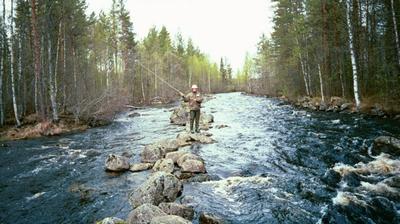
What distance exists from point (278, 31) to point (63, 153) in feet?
126

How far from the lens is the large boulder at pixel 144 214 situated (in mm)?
6188

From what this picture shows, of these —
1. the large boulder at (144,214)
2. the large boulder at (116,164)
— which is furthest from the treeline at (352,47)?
the large boulder at (144,214)

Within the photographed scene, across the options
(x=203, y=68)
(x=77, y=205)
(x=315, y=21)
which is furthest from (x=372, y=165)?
(x=203, y=68)

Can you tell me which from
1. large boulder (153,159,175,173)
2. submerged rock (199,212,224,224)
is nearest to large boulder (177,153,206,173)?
large boulder (153,159,175,173)

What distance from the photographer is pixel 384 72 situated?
2047 cm

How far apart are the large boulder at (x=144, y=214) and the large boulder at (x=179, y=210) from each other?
1.50ft

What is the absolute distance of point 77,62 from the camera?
33.9m

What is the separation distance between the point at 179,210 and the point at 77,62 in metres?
30.6

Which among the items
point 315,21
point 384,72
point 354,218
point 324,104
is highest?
point 315,21

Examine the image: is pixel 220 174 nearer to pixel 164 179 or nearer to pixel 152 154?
pixel 164 179

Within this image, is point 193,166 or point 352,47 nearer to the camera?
point 193,166

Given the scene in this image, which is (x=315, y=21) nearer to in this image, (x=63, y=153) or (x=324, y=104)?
(x=324, y=104)

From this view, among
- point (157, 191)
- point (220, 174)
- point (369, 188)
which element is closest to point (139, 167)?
point (220, 174)

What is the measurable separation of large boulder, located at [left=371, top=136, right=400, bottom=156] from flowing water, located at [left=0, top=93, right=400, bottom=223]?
0.42 metres
